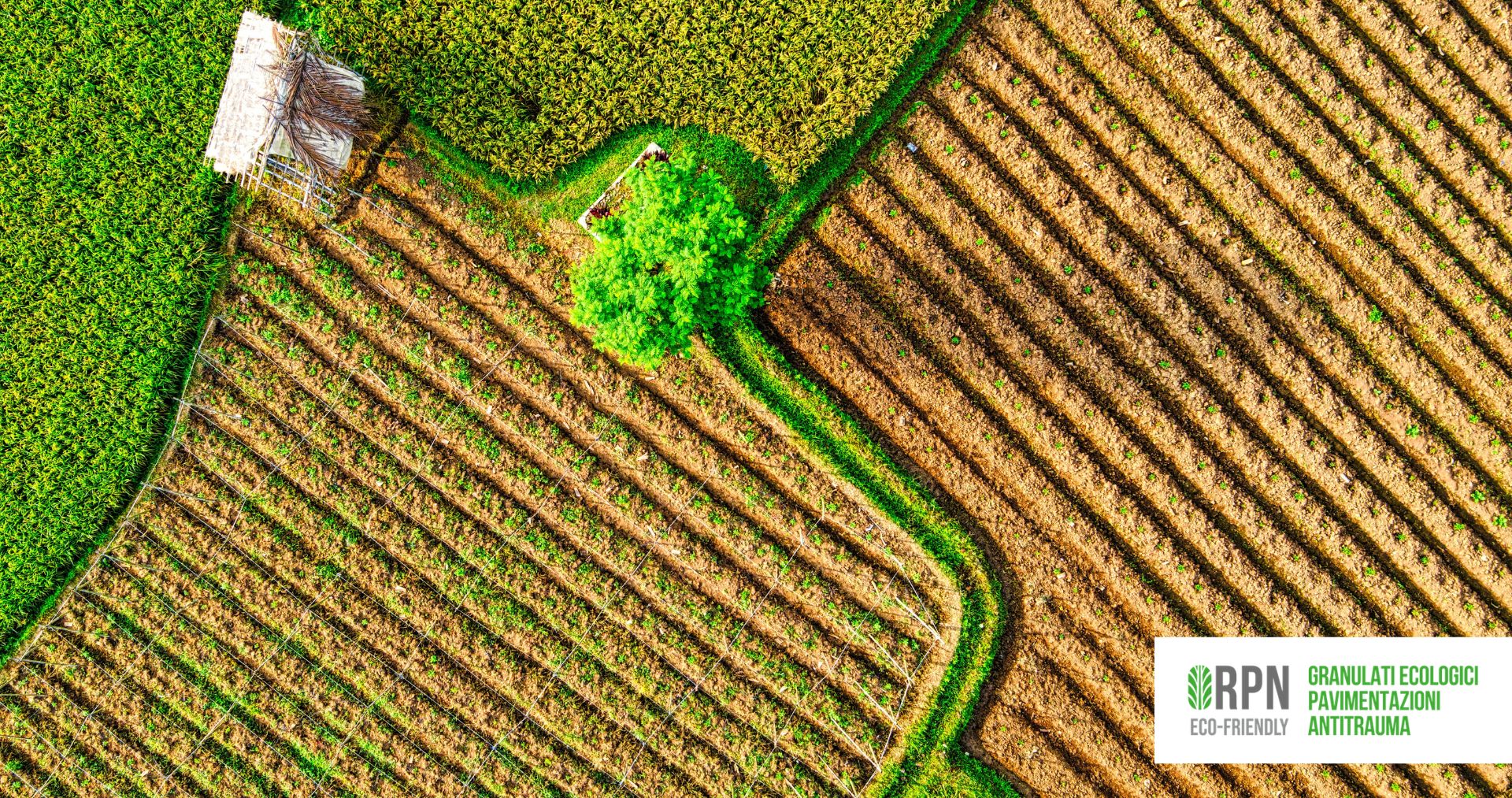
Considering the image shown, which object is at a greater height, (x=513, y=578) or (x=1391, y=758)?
(x=1391, y=758)

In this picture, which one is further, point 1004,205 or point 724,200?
point 1004,205

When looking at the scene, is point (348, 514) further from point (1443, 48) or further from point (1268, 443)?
Result: point (1443, 48)

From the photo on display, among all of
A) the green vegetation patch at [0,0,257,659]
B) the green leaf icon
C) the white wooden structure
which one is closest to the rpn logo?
the green leaf icon

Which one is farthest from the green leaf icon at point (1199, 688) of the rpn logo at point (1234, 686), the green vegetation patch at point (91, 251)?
the green vegetation patch at point (91, 251)

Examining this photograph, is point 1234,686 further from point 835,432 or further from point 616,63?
point 616,63

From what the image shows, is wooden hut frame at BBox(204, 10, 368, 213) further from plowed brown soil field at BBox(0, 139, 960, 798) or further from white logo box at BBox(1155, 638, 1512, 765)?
white logo box at BBox(1155, 638, 1512, 765)

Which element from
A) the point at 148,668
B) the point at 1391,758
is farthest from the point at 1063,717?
the point at 148,668

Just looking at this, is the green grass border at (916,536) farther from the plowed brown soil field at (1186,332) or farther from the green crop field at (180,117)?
the green crop field at (180,117)
